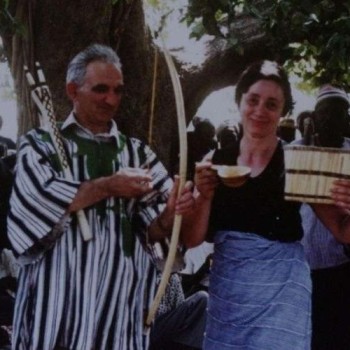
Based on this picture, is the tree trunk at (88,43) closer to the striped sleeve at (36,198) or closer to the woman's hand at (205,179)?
the striped sleeve at (36,198)

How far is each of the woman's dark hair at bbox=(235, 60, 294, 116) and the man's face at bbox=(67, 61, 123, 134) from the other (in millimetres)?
584

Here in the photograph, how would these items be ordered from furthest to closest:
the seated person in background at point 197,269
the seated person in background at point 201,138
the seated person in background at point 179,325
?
the seated person in background at point 201,138, the seated person in background at point 197,269, the seated person in background at point 179,325

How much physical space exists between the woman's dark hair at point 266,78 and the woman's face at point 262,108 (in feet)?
0.08

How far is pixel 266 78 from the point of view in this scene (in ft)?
12.5

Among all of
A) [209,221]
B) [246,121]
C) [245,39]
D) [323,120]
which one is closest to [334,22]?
[323,120]

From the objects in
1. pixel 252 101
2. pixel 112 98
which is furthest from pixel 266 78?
pixel 112 98

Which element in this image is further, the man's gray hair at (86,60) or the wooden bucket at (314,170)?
the man's gray hair at (86,60)

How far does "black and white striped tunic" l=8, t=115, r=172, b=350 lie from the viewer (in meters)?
3.49

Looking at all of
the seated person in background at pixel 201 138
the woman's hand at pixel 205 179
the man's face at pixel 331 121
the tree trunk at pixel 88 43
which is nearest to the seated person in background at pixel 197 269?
the tree trunk at pixel 88 43

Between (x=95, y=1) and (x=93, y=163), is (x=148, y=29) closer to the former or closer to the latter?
(x=95, y=1)

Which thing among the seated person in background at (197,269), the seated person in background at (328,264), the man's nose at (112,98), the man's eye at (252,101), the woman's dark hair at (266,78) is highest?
the woman's dark hair at (266,78)

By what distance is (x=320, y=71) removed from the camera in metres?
5.74

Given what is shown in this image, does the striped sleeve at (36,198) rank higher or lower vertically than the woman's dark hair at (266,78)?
lower

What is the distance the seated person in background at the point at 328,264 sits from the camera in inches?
185
